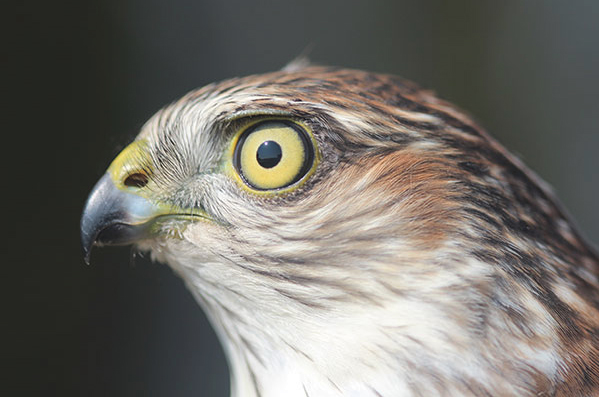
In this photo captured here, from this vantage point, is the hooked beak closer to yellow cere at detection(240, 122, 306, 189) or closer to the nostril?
the nostril

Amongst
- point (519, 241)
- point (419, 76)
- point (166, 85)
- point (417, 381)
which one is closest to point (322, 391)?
point (417, 381)

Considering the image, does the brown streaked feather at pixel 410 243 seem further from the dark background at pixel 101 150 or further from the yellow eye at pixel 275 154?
the dark background at pixel 101 150

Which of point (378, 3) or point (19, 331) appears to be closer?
point (19, 331)

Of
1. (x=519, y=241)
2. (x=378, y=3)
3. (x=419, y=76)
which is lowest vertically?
(x=519, y=241)

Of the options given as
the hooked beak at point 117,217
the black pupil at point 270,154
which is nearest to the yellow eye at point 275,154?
the black pupil at point 270,154

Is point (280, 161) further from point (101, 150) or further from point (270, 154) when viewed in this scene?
point (101, 150)

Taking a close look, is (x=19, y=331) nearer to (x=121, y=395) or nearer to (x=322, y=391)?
(x=121, y=395)
